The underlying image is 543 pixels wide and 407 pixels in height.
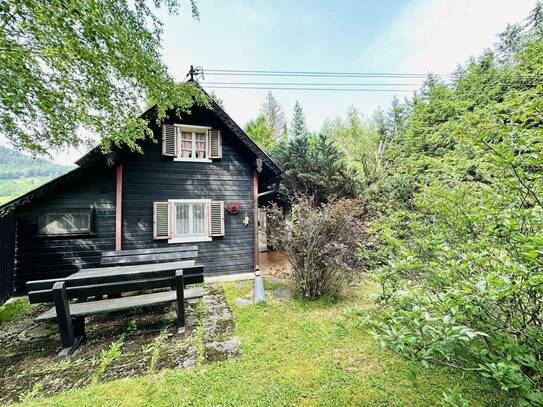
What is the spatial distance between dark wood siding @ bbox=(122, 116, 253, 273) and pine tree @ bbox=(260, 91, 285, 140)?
20927mm

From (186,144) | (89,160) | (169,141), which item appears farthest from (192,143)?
(89,160)

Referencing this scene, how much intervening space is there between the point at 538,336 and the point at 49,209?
8359mm

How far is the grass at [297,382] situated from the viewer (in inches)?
88.2

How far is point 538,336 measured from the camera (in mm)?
1506

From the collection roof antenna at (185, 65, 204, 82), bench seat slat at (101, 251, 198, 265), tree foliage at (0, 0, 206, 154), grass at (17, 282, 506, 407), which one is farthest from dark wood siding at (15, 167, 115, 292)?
grass at (17, 282, 506, 407)

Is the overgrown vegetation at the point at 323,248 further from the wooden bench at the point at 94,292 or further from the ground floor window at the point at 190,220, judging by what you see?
the ground floor window at the point at 190,220

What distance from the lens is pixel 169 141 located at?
6363mm

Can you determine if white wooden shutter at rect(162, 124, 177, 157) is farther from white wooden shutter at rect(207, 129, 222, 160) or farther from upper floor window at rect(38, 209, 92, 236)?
upper floor window at rect(38, 209, 92, 236)

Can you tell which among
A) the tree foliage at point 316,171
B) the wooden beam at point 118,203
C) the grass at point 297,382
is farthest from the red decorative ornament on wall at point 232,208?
the grass at point 297,382

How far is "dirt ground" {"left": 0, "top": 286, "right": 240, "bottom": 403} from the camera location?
102 inches

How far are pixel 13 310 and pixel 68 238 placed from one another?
1.73 meters

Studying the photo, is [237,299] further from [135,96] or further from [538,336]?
[135,96]

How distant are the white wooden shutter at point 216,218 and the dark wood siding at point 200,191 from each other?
0.18 meters

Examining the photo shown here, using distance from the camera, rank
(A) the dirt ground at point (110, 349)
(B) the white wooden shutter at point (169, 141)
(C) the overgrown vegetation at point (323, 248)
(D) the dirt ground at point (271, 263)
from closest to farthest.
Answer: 1. (A) the dirt ground at point (110, 349)
2. (C) the overgrown vegetation at point (323, 248)
3. (B) the white wooden shutter at point (169, 141)
4. (D) the dirt ground at point (271, 263)
